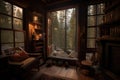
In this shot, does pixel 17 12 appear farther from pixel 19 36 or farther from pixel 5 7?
pixel 19 36

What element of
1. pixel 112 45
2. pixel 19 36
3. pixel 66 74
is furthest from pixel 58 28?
pixel 112 45

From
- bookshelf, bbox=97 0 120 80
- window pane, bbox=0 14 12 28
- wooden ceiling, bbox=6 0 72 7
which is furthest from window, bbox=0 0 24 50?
bookshelf, bbox=97 0 120 80

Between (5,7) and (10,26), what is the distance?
23.2 inches

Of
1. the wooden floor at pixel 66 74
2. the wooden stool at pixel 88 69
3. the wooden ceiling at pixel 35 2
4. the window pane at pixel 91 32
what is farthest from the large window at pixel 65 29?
the wooden stool at pixel 88 69

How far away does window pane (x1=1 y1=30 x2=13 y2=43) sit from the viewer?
256 cm

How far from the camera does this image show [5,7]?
8.66 feet

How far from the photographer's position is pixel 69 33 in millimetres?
6383

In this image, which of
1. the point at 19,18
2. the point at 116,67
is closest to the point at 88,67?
the point at 116,67

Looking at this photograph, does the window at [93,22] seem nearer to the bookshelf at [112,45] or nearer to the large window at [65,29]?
the bookshelf at [112,45]

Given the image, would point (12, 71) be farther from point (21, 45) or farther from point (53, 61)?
point (53, 61)

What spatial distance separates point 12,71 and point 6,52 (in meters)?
0.70

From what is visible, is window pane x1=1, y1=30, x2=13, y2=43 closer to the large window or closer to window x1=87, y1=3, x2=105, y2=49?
window x1=87, y1=3, x2=105, y2=49

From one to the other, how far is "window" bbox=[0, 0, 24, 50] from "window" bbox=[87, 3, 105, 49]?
8.54 ft

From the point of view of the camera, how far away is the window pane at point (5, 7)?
2523 mm
